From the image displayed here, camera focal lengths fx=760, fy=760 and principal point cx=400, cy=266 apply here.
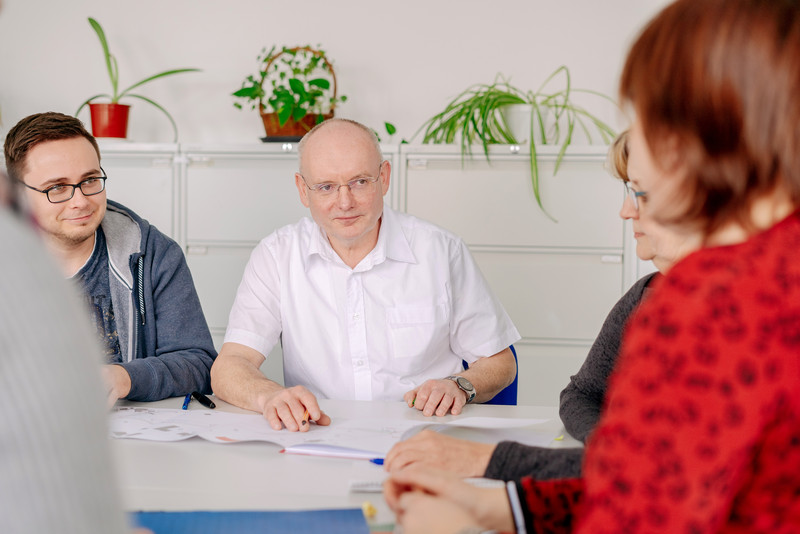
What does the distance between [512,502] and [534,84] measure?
2.78 meters

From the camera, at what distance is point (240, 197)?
10.3ft

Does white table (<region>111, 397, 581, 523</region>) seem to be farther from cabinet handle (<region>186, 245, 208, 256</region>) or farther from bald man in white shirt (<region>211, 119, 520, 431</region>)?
cabinet handle (<region>186, 245, 208, 256</region>)

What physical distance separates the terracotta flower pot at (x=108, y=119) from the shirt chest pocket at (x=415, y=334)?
1.76 meters

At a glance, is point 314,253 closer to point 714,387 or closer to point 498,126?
point 498,126

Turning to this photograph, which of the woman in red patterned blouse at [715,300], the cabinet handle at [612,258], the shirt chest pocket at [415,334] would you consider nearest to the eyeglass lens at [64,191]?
the shirt chest pocket at [415,334]

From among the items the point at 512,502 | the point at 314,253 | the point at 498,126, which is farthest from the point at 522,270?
the point at 512,502

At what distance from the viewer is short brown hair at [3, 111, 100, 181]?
75.0 inches

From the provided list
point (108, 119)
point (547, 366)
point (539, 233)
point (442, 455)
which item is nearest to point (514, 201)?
point (539, 233)

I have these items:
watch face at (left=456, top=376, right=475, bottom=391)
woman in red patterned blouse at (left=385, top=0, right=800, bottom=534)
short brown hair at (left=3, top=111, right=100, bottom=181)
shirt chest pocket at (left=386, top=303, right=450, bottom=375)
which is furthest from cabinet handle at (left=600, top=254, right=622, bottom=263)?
woman in red patterned blouse at (left=385, top=0, right=800, bottom=534)

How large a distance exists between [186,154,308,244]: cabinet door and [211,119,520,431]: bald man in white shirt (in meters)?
0.96

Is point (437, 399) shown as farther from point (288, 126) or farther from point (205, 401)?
point (288, 126)

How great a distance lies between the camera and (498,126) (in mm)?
3008

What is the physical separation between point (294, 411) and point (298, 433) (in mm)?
47

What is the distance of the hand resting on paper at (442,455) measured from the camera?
1.11 metres
